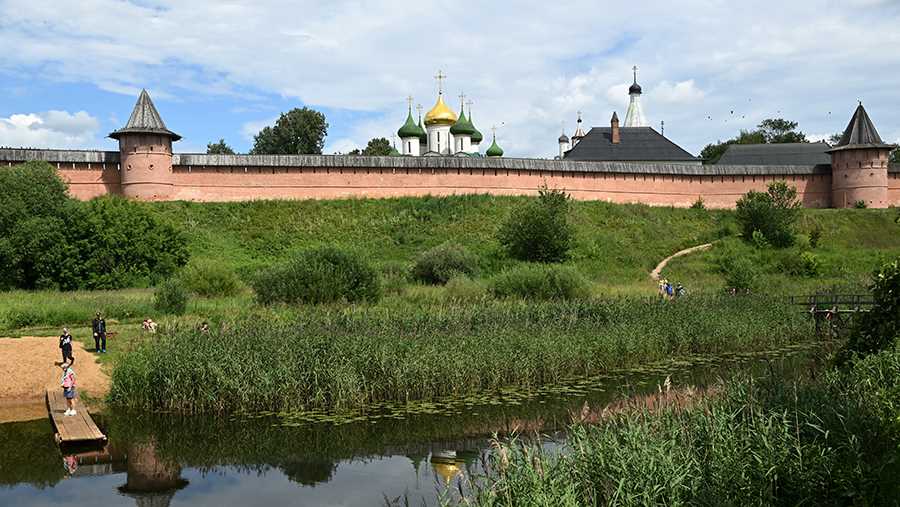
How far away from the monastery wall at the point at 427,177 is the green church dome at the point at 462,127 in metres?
9.92

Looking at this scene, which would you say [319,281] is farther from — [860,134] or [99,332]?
[860,134]

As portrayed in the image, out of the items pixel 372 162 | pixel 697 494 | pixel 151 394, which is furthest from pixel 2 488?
pixel 372 162

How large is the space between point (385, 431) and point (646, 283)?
15537 mm

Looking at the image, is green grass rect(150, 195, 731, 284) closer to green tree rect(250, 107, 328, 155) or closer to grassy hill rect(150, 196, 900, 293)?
grassy hill rect(150, 196, 900, 293)

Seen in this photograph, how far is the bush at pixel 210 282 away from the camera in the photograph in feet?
62.5

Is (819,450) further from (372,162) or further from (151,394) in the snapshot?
(372,162)

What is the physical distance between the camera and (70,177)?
84.6ft

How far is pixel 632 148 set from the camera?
122 feet

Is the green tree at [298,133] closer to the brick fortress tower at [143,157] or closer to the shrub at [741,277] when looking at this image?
the brick fortress tower at [143,157]

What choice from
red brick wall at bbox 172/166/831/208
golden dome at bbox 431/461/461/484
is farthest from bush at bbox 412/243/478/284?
golden dome at bbox 431/461/461/484

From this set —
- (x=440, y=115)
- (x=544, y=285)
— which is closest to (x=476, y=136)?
(x=440, y=115)

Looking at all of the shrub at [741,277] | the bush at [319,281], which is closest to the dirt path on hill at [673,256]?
the shrub at [741,277]

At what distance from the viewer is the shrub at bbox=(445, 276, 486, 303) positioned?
58.1 feet

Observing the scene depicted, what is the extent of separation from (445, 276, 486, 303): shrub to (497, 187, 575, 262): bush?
453cm
